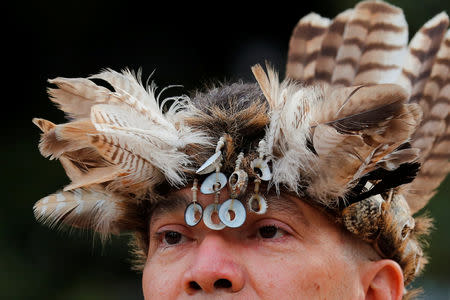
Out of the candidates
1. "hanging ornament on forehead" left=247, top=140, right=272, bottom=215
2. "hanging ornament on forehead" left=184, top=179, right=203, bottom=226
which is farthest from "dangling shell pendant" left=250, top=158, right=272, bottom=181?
"hanging ornament on forehead" left=184, top=179, right=203, bottom=226

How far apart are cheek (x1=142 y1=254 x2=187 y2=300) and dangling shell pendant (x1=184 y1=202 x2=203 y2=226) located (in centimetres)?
17

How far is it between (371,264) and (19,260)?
3942 millimetres

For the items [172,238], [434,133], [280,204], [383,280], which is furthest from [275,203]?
[434,133]

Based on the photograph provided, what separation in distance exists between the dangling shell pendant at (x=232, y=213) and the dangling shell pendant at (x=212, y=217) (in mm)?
40

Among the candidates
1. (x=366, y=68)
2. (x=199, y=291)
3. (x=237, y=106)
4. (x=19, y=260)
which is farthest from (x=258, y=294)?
(x=19, y=260)

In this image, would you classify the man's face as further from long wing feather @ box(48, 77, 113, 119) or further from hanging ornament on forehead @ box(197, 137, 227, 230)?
long wing feather @ box(48, 77, 113, 119)

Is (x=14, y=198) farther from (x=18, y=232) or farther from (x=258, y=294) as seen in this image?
(x=258, y=294)

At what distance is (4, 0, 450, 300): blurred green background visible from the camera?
239 inches

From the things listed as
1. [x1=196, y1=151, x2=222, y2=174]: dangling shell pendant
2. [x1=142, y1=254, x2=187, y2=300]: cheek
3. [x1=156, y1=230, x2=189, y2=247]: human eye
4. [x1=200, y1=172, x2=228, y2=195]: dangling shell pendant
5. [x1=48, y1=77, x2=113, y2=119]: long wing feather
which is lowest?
[x1=142, y1=254, x2=187, y2=300]: cheek

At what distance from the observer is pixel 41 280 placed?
6.12 m

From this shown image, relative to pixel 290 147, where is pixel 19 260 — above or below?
below

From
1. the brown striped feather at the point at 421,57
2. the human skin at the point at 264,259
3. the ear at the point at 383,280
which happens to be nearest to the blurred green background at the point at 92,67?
the brown striped feather at the point at 421,57

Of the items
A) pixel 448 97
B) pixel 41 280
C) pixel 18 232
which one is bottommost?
pixel 41 280

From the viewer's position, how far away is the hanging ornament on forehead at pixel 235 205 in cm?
253
